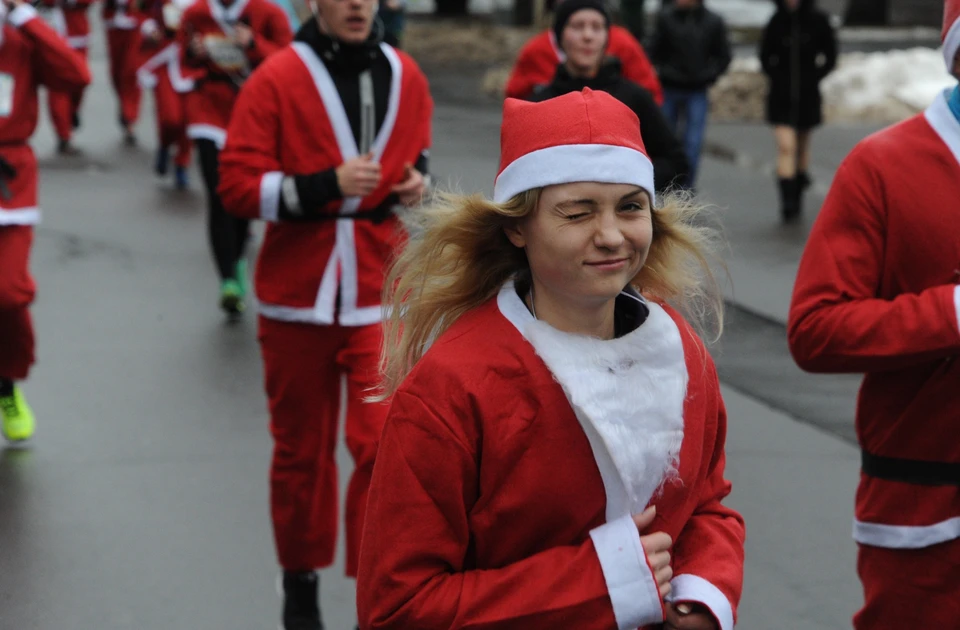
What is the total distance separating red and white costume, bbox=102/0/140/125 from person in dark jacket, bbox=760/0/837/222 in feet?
21.5

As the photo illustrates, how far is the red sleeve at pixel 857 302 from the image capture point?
332 cm

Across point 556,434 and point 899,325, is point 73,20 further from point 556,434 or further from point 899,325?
point 556,434

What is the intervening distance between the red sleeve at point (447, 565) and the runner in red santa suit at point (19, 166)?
442 centimetres

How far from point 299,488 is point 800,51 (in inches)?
342

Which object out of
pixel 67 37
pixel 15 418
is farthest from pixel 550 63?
pixel 67 37

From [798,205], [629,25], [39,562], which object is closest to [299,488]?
[39,562]

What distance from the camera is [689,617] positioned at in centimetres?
260

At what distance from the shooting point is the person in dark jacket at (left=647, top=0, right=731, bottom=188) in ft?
40.8

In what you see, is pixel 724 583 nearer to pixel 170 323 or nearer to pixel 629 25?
pixel 170 323

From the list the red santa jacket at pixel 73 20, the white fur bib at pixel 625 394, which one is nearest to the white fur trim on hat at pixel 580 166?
the white fur bib at pixel 625 394

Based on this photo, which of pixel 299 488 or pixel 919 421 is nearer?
pixel 919 421

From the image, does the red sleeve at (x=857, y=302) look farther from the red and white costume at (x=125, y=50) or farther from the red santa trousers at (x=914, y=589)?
the red and white costume at (x=125, y=50)

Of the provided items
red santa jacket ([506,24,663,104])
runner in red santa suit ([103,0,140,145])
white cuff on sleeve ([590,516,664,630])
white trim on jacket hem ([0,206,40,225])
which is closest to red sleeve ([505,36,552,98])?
red santa jacket ([506,24,663,104])

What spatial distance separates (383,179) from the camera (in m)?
5.03
